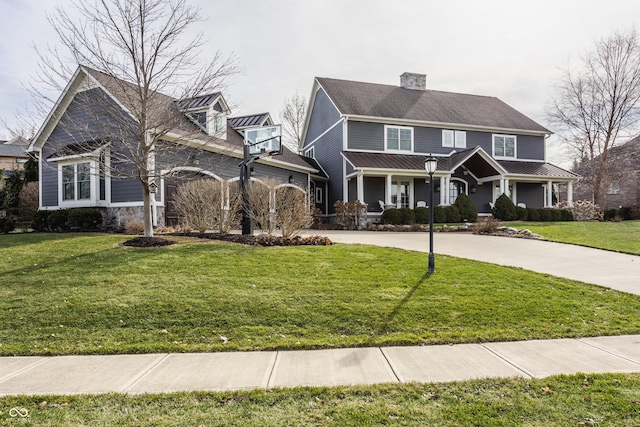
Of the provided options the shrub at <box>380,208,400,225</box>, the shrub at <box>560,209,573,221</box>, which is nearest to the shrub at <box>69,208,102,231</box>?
the shrub at <box>380,208,400,225</box>

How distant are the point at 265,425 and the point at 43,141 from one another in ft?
60.6

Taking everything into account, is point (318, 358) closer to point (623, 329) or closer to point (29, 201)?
point (623, 329)

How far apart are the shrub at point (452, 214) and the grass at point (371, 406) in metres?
16.7

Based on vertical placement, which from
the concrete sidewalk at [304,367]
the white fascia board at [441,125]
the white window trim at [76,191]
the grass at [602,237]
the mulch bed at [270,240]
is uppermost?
Result: the white fascia board at [441,125]

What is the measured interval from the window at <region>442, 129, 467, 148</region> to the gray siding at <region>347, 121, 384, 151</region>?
172 inches

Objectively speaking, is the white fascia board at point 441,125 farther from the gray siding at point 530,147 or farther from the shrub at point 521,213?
the shrub at point 521,213

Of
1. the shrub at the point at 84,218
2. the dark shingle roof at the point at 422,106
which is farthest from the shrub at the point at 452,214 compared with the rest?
the shrub at the point at 84,218

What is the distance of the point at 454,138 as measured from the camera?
925 inches

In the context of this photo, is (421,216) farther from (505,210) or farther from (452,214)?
(505,210)

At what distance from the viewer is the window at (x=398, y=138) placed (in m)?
22.2

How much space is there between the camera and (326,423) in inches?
107

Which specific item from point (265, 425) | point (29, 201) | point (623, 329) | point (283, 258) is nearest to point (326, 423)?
point (265, 425)

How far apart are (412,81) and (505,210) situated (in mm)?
11273

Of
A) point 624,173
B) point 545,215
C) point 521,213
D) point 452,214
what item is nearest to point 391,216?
point 452,214
